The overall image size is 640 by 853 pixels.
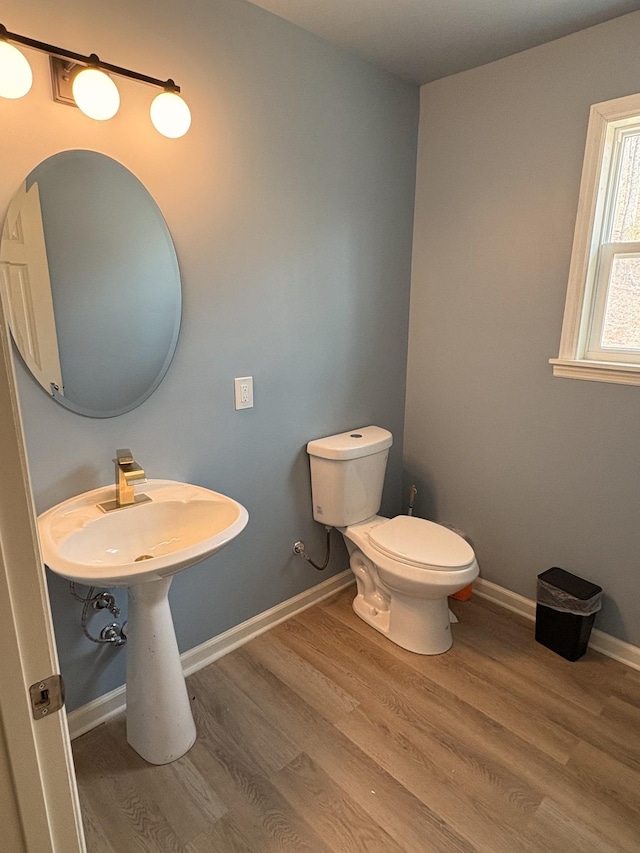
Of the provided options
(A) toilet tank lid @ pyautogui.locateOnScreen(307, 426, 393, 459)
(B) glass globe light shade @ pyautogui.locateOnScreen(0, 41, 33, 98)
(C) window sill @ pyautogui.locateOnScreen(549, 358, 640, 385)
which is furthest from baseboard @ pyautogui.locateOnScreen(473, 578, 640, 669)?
(B) glass globe light shade @ pyautogui.locateOnScreen(0, 41, 33, 98)

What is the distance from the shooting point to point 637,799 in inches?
59.5

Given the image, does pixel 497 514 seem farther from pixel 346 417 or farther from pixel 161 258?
pixel 161 258

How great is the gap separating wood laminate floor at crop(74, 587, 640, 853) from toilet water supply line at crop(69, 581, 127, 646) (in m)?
0.33

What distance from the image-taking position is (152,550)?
64.3 inches

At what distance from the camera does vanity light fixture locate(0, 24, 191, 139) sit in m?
1.20

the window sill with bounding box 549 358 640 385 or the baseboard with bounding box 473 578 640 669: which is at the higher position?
the window sill with bounding box 549 358 640 385

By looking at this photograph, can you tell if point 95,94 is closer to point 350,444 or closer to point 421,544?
point 350,444

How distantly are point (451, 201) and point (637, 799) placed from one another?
7.66 ft

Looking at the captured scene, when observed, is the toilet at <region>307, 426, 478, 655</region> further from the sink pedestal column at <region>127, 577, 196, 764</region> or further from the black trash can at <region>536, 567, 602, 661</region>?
the sink pedestal column at <region>127, 577, 196, 764</region>

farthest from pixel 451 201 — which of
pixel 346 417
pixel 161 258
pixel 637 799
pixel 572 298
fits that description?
pixel 637 799

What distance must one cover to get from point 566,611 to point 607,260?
1409 millimetres

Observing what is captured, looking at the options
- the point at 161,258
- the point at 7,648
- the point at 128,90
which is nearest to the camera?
the point at 7,648

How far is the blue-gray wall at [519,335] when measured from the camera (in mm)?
1944

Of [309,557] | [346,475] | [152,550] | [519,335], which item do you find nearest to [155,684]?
[152,550]
